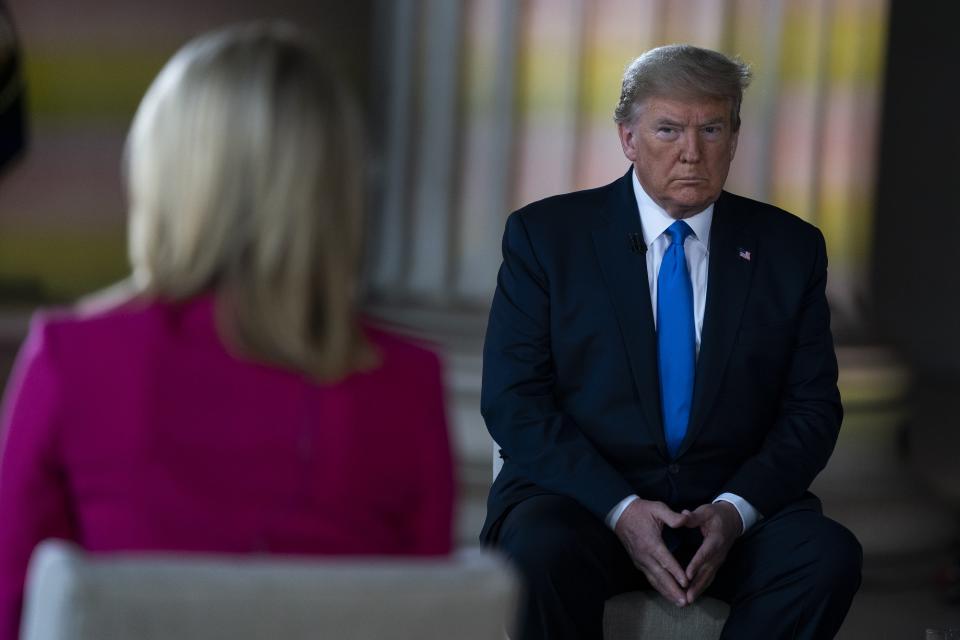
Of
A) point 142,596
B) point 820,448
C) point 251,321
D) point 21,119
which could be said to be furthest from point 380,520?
point 21,119

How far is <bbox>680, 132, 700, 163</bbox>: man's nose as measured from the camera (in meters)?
3.01

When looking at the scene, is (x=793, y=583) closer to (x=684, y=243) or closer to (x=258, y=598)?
(x=684, y=243)

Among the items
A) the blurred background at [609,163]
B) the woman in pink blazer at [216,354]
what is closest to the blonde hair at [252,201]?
the woman in pink blazer at [216,354]

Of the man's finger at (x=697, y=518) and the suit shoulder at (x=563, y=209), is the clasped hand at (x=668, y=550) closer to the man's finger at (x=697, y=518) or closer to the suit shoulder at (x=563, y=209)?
the man's finger at (x=697, y=518)

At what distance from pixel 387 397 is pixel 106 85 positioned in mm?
5750

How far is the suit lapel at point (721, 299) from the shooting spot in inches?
116

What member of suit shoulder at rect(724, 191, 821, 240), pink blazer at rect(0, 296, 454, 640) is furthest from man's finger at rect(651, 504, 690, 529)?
pink blazer at rect(0, 296, 454, 640)

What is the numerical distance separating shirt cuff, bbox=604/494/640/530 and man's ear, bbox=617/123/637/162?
737 mm

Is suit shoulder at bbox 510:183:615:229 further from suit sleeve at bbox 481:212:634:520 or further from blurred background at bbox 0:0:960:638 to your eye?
blurred background at bbox 0:0:960:638

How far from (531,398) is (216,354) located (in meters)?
1.53

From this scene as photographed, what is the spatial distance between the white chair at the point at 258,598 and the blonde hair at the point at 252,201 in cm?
30

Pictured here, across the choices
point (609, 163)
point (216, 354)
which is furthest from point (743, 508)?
point (609, 163)

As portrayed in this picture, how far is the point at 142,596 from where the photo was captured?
123 centimetres

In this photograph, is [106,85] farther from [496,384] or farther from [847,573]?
[847,573]
